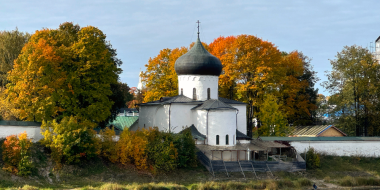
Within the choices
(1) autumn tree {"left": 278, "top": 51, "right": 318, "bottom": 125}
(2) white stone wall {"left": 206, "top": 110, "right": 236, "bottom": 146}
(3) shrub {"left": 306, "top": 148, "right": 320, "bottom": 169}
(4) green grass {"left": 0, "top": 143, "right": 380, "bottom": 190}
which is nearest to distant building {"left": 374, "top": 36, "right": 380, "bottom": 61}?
(1) autumn tree {"left": 278, "top": 51, "right": 318, "bottom": 125}

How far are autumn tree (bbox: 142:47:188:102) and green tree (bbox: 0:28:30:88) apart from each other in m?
10.5

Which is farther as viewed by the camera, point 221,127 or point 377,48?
point 377,48

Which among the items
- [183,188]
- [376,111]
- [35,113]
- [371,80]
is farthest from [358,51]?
[35,113]

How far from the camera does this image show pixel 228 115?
33.1 m

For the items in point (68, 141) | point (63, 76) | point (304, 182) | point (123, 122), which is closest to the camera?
point (68, 141)

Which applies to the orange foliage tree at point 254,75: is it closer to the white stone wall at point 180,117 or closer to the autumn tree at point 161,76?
the autumn tree at point 161,76

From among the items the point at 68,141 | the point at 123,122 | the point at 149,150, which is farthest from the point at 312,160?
the point at 123,122

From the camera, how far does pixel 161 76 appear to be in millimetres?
41344

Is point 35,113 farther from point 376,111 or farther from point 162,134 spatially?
point 376,111

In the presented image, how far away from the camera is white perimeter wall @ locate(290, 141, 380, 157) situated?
1393 inches

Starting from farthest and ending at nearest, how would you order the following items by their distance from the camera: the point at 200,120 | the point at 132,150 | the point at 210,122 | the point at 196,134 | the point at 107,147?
the point at 200,120, the point at 196,134, the point at 210,122, the point at 107,147, the point at 132,150

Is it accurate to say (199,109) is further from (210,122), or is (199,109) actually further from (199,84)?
(199,84)

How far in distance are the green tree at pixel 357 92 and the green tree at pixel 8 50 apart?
2673 cm

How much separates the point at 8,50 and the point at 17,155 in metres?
14.9
